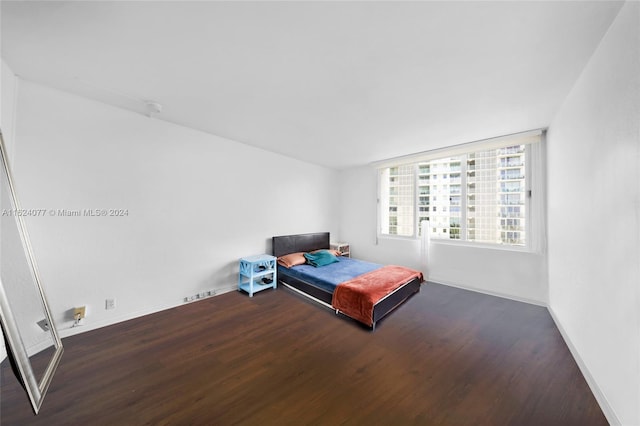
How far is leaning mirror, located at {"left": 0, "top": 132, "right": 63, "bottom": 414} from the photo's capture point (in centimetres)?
159

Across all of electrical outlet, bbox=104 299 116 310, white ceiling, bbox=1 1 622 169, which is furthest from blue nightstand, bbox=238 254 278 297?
white ceiling, bbox=1 1 622 169

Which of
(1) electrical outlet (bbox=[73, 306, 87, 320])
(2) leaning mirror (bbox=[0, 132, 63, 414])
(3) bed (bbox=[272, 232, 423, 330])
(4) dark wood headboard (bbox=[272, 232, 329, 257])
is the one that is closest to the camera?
(2) leaning mirror (bbox=[0, 132, 63, 414])

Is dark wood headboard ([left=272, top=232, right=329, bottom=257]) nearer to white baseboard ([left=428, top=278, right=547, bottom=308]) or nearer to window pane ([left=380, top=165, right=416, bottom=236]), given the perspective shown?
window pane ([left=380, top=165, right=416, bottom=236])

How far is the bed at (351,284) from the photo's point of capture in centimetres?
257

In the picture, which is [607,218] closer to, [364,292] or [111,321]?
[364,292]

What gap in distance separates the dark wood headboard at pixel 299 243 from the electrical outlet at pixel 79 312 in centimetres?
245

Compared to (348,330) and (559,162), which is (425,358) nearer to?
(348,330)

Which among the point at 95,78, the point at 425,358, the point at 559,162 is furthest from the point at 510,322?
the point at 95,78

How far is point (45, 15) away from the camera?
132 cm

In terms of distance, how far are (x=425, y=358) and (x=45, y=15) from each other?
381cm

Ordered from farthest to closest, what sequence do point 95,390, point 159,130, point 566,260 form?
point 159,130, point 566,260, point 95,390

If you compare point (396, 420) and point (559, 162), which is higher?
point (559, 162)

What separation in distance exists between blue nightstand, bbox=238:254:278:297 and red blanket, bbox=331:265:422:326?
51.7 inches

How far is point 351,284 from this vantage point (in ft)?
9.43
